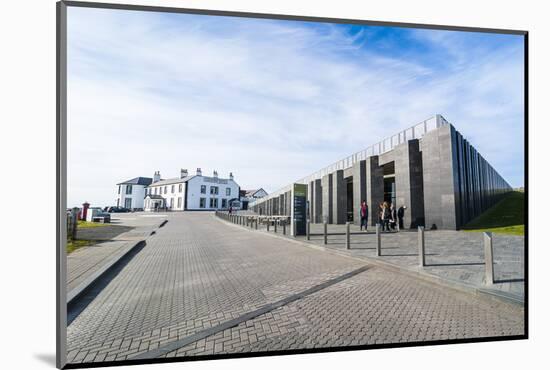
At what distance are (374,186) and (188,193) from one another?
4751cm

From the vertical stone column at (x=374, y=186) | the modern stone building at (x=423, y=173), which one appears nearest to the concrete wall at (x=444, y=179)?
the modern stone building at (x=423, y=173)

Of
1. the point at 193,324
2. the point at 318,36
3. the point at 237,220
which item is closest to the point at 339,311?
the point at 193,324

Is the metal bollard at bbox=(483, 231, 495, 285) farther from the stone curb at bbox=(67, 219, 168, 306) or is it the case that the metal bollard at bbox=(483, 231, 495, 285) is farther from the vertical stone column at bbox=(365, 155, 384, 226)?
the vertical stone column at bbox=(365, 155, 384, 226)

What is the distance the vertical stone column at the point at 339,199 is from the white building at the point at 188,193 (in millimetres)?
41077

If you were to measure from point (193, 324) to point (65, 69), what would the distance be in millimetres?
3410

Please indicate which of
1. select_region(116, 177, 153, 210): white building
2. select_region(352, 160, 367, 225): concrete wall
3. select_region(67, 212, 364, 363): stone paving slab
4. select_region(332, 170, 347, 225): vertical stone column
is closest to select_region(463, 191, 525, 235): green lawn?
select_region(67, 212, 364, 363): stone paving slab

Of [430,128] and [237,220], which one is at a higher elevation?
[430,128]

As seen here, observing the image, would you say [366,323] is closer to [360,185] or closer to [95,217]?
[360,185]

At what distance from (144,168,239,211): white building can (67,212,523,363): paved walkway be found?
54.7 m

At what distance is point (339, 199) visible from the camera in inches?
934

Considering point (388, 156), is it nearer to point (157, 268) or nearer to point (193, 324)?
point (157, 268)

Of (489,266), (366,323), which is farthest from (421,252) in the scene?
(366,323)

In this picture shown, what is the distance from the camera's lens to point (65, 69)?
3012mm

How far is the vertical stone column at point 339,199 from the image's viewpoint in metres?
23.6
